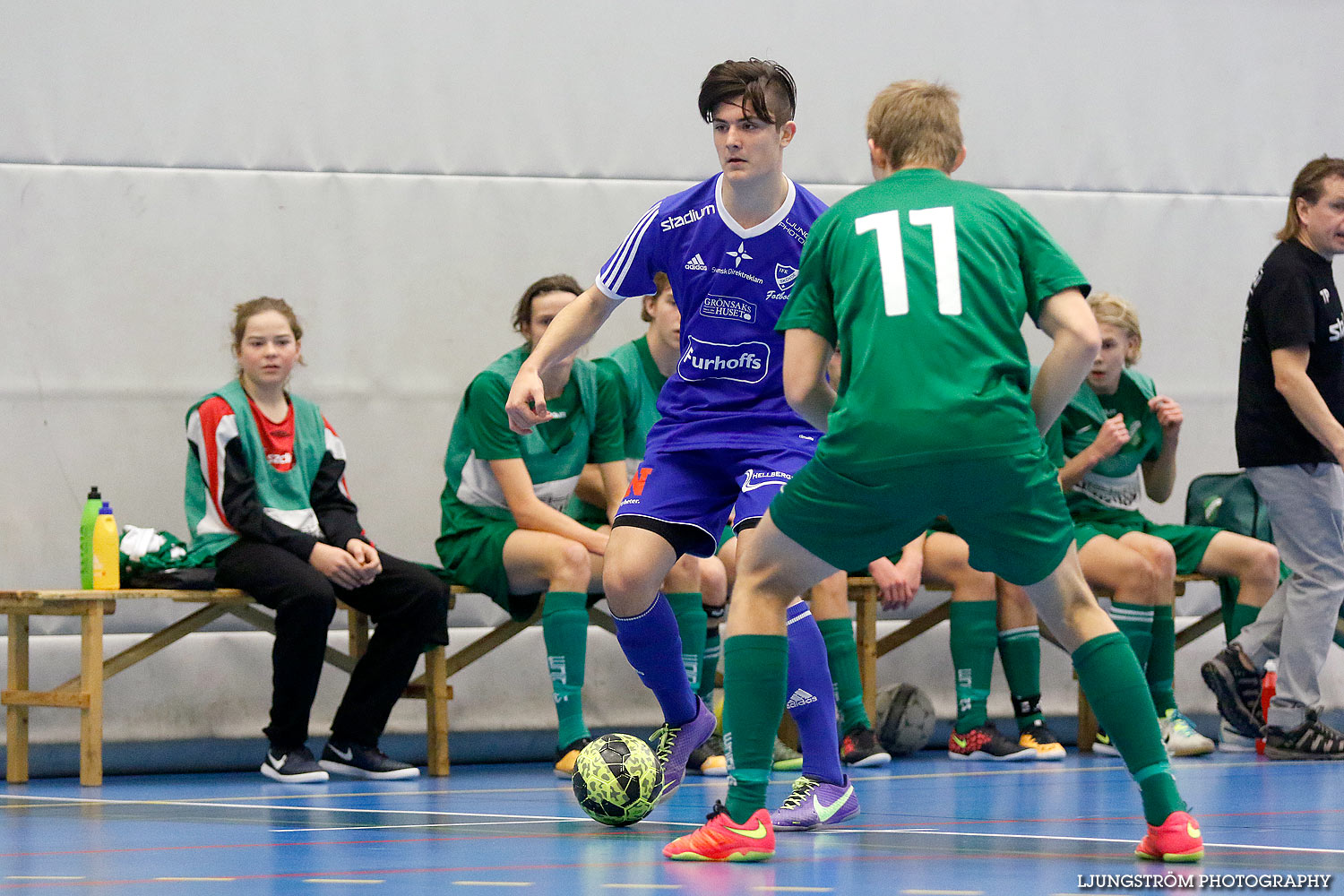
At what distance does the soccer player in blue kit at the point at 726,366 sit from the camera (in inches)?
161

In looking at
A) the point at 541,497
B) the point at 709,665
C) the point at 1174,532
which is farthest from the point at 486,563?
the point at 1174,532

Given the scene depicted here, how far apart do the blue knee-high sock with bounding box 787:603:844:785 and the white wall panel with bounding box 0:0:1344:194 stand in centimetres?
346

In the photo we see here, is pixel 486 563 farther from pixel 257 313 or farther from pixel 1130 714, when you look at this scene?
pixel 1130 714

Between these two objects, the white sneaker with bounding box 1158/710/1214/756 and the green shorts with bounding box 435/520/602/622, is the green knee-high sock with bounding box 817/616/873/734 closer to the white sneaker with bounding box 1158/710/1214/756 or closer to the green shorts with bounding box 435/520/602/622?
the green shorts with bounding box 435/520/602/622

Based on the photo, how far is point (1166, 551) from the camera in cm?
667

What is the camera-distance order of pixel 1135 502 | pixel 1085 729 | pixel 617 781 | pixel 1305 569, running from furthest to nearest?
pixel 1085 729
pixel 1135 502
pixel 1305 569
pixel 617 781

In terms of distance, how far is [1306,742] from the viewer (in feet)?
20.6

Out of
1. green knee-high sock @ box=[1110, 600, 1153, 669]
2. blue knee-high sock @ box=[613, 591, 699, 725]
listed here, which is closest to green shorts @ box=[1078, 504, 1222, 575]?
green knee-high sock @ box=[1110, 600, 1153, 669]

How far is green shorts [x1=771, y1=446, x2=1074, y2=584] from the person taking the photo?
123 inches

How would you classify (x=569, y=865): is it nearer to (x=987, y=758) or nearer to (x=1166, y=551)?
(x=987, y=758)

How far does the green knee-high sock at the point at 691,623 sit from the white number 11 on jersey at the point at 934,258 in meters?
2.67

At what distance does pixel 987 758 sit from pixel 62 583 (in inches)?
145

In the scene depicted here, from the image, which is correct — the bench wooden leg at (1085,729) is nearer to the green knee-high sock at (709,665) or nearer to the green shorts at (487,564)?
the green knee-high sock at (709,665)

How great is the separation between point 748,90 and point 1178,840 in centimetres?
201
